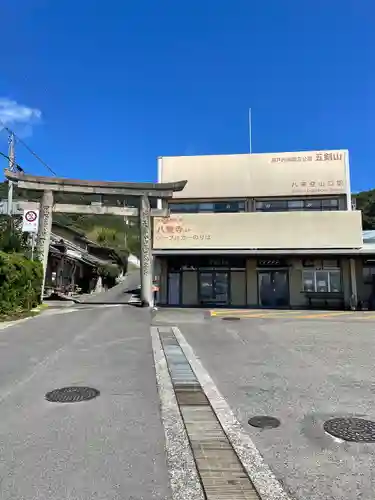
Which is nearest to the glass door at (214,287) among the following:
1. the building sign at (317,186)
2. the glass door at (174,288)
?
the glass door at (174,288)

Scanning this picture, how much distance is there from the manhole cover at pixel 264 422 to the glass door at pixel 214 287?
2074cm

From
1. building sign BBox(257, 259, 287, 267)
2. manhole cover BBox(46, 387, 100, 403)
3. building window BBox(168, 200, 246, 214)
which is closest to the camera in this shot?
manhole cover BBox(46, 387, 100, 403)

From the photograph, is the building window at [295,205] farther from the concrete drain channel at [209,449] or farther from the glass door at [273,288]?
the concrete drain channel at [209,449]

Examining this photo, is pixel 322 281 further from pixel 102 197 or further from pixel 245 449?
pixel 245 449

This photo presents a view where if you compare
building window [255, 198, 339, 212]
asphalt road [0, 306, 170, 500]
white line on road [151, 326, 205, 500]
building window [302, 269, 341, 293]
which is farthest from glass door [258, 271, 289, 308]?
white line on road [151, 326, 205, 500]

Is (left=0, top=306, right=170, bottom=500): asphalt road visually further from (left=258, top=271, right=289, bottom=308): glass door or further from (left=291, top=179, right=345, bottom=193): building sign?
(left=291, top=179, right=345, bottom=193): building sign

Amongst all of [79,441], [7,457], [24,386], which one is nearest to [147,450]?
[79,441]

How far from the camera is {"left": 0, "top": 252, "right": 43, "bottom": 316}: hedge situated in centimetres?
1494

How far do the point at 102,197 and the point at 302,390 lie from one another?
1804 centimetres

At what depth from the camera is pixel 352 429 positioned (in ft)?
16.1

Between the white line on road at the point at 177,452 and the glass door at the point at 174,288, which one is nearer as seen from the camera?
the white line on road at the point at 177,452

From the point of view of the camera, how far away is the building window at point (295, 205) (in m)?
27.1

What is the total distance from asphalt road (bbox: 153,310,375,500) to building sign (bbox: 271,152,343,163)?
14.9 metres

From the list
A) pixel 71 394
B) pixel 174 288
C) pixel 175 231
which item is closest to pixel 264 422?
pixel 71 394
